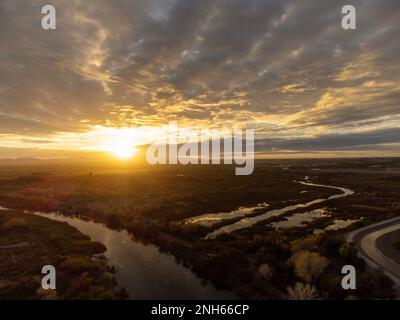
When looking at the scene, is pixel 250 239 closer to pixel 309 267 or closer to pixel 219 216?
pixel 309 267

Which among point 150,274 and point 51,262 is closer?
point 150,274

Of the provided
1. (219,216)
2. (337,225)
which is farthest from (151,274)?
(337,225)

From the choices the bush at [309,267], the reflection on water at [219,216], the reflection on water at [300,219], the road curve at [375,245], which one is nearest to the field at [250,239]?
the bush at [309,267]

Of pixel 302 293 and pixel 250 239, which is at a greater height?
pixel 302 293

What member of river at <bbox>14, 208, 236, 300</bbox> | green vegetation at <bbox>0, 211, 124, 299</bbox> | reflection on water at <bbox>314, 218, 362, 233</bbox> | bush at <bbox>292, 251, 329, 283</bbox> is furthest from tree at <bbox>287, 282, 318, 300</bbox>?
→ reflection on water at <bbox>314, 218, 362, 233</bbox>

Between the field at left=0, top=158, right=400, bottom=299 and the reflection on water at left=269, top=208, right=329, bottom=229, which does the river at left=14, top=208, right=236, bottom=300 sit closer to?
the field at left=0, top=158, right=400, bottom=299

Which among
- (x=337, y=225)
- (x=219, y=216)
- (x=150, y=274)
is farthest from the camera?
(x=219, y=216)
